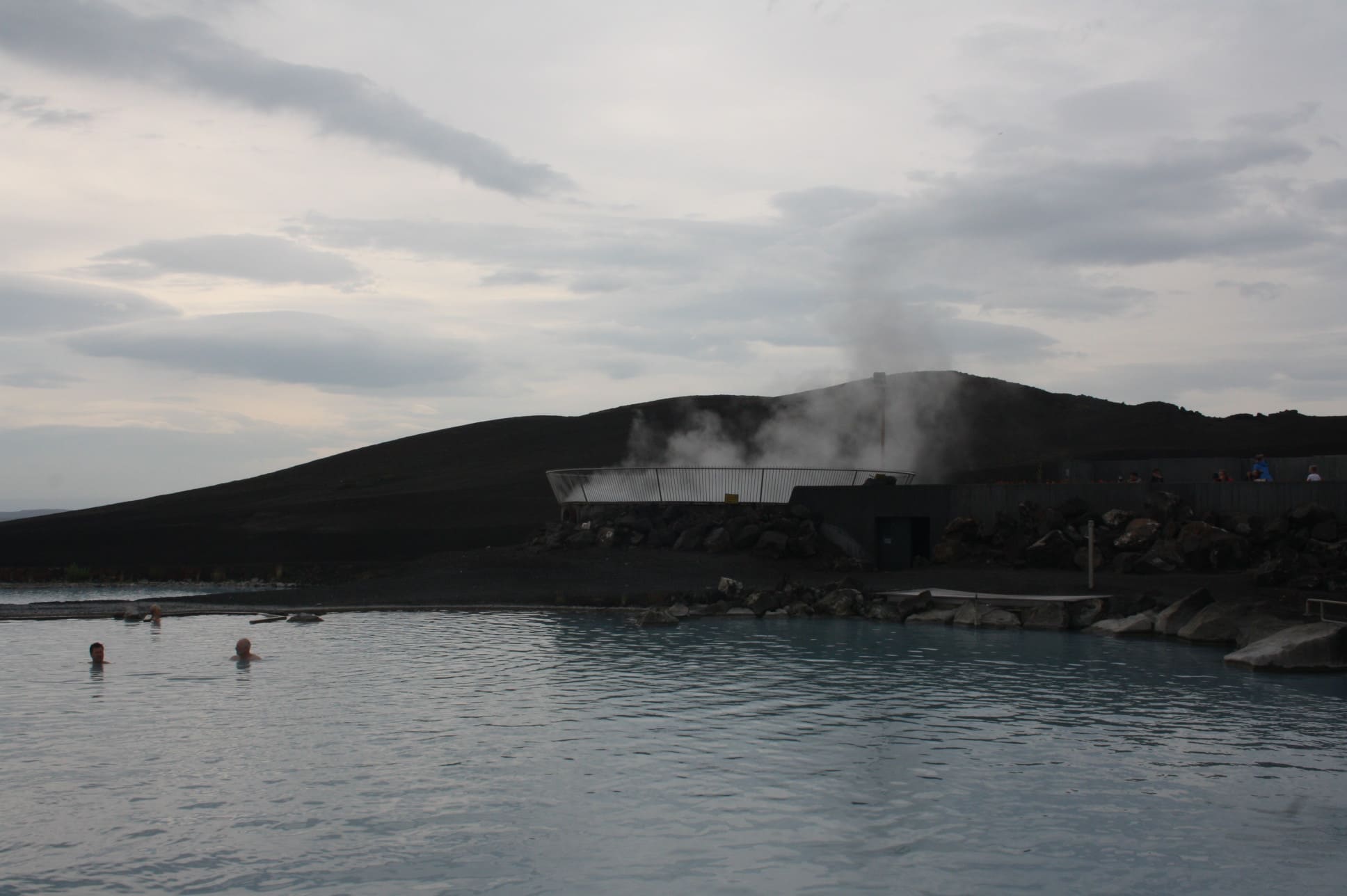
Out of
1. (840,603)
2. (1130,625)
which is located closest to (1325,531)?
(1130,625)

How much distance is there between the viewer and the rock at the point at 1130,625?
25.0 meters

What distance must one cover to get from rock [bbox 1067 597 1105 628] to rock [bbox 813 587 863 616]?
5.31 m

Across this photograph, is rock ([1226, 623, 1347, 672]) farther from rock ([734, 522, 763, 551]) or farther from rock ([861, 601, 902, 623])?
rock ([734, 522, 763, 551])

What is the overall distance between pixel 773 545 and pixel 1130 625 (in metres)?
13.4

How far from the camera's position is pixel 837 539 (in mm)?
37781

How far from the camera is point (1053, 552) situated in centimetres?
3247

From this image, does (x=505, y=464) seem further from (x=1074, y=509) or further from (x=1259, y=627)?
(x=1259, y=627)

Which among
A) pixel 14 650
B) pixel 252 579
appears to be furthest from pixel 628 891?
pixel 252 579

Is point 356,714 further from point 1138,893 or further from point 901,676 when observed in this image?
point 1138,893

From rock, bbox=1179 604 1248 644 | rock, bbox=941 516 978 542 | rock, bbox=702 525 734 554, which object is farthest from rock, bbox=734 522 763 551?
rock, bbox=1179 604 1248 644

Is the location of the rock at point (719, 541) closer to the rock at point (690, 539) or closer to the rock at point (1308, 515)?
the rock at point (690, 539)

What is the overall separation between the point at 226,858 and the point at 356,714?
19.8 ft

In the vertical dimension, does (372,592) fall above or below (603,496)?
below

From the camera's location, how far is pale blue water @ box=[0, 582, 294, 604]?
37844 millimetres
